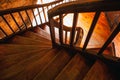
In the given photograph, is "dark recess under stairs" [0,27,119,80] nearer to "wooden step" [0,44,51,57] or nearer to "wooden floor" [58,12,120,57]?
"wooden step" [0,44,51,57]

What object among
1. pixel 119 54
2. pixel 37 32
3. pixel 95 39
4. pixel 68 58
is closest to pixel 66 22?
pixel 95 39

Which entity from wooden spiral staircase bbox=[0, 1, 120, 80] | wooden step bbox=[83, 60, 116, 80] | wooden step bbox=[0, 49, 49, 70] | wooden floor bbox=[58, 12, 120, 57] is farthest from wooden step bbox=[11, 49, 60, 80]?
wooden floor bbox=[58, 12, 120, 57]

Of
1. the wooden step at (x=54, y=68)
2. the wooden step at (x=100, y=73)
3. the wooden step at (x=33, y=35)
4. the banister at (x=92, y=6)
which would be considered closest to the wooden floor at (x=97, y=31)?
the wooden step at (x=33, y=35)

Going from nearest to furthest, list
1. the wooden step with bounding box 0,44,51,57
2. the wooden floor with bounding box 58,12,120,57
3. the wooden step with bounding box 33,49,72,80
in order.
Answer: the wooden step with bounding box 33,49,72,80 → the wooden step with bounding box 0,44,51,57 → the wooden floor with bounding box 58,12,120,57

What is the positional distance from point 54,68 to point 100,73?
624 millimetres

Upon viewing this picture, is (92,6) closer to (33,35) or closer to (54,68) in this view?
(54,68)

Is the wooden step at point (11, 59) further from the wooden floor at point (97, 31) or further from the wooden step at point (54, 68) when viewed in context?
the wooden floor at point (97, 31)

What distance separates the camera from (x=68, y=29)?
2.24m

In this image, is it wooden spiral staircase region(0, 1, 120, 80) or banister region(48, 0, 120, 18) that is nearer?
banister region(48, 0, 120, 18)

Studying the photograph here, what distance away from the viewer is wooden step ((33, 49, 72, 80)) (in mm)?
1643

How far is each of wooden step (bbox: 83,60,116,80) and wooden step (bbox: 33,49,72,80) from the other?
0.46m

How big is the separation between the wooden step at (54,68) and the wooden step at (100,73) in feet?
1.51

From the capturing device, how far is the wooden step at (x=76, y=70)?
1.51 m

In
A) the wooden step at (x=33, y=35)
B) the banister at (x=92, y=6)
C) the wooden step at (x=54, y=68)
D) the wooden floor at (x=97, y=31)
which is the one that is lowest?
the wooden floor at (x=97, y=31)
